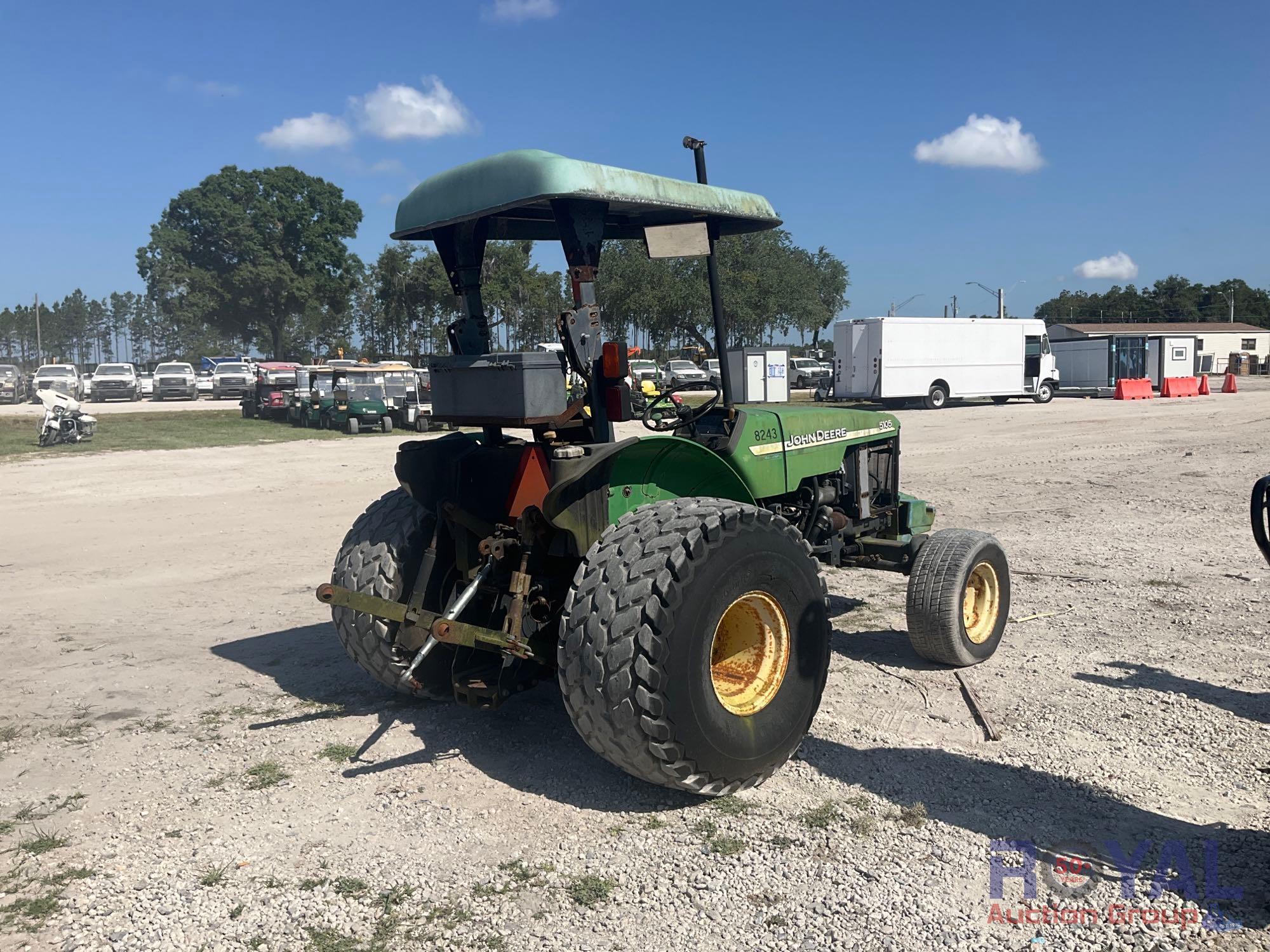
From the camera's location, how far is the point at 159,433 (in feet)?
82.1

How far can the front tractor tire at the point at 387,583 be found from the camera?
15.6 ft

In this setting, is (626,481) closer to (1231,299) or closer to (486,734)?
(486,734)

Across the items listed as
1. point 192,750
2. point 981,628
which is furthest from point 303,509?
point 981,628

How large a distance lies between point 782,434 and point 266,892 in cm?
327

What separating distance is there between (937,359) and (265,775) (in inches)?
1201

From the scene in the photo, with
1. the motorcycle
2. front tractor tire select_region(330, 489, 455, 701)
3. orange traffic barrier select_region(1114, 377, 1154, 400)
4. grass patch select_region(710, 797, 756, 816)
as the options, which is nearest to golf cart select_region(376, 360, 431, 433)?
the motorcycle

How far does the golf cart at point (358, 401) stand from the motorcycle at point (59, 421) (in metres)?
6.33

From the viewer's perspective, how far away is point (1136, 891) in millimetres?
3338

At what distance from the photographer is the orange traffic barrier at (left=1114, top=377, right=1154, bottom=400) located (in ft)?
118

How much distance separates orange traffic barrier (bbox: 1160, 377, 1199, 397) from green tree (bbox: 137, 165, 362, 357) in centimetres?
5966

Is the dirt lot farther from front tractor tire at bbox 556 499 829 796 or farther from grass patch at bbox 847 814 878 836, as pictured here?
front tractor tire at bbox 556 499 829 796

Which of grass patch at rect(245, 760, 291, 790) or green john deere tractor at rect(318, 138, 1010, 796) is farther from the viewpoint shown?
grass patch at rect(245, 760, 291, 790)

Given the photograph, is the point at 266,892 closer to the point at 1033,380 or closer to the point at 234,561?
the point at 234,561

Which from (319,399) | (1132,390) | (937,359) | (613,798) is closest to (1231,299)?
(1132,390)
